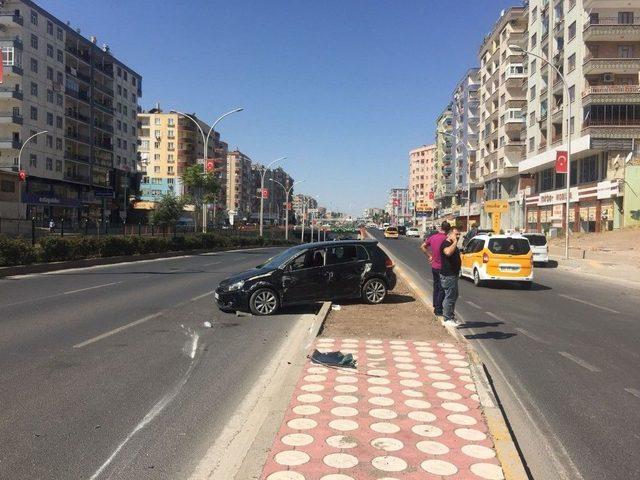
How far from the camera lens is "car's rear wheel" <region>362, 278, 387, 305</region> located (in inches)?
488

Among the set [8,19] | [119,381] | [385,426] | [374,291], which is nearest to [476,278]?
[374,291]

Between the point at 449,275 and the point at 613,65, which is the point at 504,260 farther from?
the point at 613,65

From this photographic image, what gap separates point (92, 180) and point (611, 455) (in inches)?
3049

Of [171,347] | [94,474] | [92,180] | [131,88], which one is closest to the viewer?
[94,474]

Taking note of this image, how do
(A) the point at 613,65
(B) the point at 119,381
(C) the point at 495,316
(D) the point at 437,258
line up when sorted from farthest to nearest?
(A) the point at 613,65 → (C) the point at 495,316 → (D) the point at 437,258 → (B) the point at 119,381

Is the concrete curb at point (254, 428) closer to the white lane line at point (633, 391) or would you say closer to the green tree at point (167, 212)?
the white lane line at point (633, 391)

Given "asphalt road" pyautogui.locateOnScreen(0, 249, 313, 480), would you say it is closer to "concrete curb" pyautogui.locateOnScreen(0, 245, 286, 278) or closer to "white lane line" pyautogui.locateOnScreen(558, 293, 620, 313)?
"white lane line" pyautogui.locateOnScreen(558, 293, 620, 313)

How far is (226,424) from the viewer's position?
493 centimetres

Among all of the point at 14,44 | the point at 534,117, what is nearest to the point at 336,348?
the point at 534,117

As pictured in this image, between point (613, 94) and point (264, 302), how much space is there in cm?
4135

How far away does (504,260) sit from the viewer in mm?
17359

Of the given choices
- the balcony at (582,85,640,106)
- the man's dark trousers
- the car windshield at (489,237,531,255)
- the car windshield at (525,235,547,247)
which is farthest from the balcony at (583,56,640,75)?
the man's dark trousers

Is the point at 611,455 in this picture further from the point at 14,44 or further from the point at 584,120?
the point at 14,44

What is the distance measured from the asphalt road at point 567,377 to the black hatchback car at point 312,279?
2165mm
